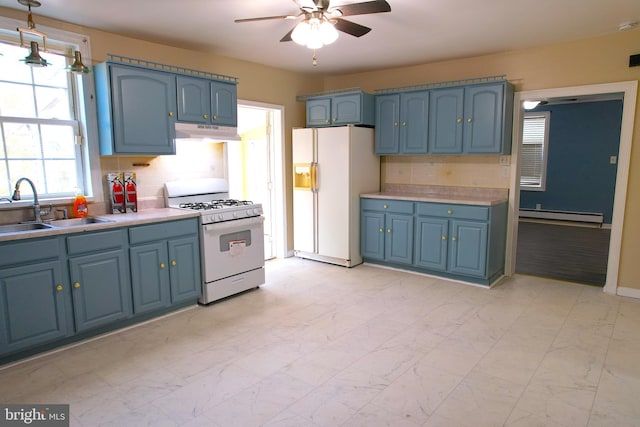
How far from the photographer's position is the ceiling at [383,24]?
294 cm

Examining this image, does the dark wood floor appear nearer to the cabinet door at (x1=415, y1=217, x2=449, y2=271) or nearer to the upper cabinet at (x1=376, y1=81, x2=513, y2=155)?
the cabinet door at (x1=415, y1=217, x2=449, y2=271)

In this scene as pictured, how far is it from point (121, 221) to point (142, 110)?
3.34 feet

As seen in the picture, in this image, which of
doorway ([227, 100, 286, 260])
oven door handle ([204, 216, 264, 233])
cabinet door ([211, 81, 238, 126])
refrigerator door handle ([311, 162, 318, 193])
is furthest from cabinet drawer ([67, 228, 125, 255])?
refrigerator door handle ([311, 162, 318, 193])

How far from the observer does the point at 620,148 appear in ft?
12.4

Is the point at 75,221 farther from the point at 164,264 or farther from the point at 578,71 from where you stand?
the point at 578,71

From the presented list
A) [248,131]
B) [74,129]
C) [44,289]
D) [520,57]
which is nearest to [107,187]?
[74,129]

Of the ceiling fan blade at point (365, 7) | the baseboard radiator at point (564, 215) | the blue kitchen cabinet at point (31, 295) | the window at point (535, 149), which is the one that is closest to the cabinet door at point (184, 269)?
the blue kitchen cabinet at point (31, 295)

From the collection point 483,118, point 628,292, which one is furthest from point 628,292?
A: point 483,118

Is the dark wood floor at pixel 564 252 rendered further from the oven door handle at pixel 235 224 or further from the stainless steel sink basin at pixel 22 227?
the stainless steel sink basin at pixel 22 227

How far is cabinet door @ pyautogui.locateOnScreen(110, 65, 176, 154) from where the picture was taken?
129 inches

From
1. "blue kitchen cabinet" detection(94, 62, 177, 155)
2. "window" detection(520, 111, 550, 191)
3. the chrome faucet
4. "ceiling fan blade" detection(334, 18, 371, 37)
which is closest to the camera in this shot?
"ceiling fan blade" detection(334, 18, 371, 37)

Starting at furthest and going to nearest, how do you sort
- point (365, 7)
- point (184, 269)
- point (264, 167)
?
point (264, 167), point (184, 269), point (365, 7)

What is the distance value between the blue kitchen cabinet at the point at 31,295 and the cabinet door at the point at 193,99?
63.0 inches

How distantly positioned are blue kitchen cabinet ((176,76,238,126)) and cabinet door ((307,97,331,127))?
1.30 m
